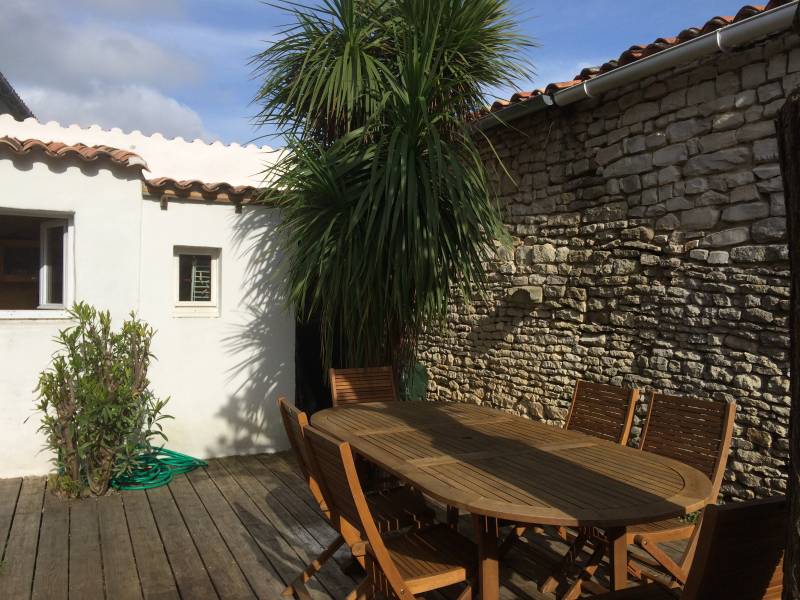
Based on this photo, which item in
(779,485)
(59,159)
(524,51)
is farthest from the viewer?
(524,51)

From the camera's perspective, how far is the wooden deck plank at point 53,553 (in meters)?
3.15

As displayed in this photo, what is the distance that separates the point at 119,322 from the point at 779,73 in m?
5.17

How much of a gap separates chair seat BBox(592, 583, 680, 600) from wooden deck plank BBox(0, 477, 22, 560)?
324cm

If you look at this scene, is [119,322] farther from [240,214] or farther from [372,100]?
[372,100]

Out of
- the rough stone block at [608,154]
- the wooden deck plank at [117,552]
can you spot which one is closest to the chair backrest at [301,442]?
the wooden deck plank at [117,552]

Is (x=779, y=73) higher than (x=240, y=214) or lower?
higher

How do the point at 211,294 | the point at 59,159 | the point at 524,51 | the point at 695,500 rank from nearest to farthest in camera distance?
the point at 695,500 → the point at 59,159 → the point at 524,51 → the point at 211,294

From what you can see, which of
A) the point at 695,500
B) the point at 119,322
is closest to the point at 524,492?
the point at 695,500

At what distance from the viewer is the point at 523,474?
8.32 feet

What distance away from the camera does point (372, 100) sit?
5.08 meters

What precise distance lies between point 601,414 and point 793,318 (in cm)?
237

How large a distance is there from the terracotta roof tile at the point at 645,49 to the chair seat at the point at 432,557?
373 centimetres

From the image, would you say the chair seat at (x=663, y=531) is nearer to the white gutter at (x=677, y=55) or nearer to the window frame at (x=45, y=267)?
the white gutter at (x=677, y=55)

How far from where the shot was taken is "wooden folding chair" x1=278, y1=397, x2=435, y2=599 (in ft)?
9.30
